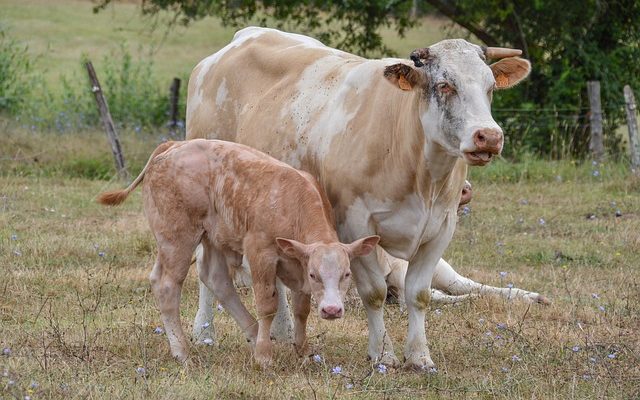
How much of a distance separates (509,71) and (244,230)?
1859mm

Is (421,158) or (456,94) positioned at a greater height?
(456,94)

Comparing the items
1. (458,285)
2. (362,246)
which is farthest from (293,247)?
(458,285)

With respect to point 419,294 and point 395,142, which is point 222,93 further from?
point 419,294

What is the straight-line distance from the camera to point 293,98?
748 cm

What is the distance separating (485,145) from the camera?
19.0 ft

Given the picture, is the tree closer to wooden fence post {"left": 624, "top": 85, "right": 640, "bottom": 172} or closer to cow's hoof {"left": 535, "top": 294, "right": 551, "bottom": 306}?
wooden fence post {"left": 624, "top": 85, "right": 640, "bottom": 172}

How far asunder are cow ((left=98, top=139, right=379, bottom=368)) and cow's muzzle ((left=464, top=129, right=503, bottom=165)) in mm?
742

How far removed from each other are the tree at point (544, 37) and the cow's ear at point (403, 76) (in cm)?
952

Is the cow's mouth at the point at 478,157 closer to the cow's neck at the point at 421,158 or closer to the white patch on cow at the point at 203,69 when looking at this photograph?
the cow's neck at the point at 421,158

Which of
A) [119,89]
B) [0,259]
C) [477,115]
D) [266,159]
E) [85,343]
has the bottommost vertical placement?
[119,89]

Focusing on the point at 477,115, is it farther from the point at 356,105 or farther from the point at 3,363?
the point at 3,363

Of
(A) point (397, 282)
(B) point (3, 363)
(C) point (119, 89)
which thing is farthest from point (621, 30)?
(B) point (3, 363)

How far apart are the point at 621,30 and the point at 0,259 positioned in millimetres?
10817

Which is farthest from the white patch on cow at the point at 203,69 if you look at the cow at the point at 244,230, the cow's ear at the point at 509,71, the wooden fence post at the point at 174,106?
the wooden fence post at the point at 174,106
